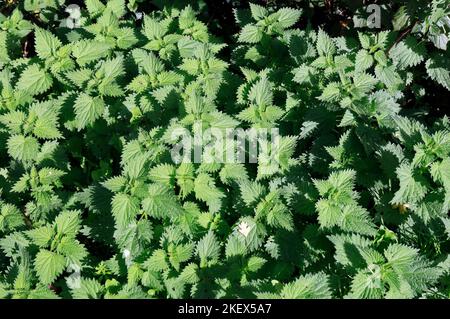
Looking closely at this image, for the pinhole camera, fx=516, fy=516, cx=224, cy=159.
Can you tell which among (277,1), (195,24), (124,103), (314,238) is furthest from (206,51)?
(314,238)

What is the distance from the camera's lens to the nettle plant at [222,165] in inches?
102

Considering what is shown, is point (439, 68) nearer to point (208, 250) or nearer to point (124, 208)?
Answer: point (208, 250)

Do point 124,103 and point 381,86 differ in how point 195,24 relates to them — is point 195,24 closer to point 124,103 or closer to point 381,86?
point 124,103

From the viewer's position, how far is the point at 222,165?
2932 millimetres

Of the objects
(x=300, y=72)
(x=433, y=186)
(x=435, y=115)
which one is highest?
(x=300, y=72)

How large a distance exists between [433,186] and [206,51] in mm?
1682

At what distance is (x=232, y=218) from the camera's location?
2.94 m

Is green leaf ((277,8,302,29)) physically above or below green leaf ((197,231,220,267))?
above

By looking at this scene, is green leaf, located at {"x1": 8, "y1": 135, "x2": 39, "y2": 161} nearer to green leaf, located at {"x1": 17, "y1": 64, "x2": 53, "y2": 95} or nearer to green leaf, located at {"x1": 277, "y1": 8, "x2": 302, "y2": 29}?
green leaf, located at {"x1": 17, "y1": 64, "x2": 53, "y2": 95}

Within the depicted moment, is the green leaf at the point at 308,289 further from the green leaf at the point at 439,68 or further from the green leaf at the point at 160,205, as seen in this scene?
the green leaf at the point at 439,68

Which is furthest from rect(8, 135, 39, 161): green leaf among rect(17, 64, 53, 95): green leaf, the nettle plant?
rect(17, 64, 53, 95): green leaf

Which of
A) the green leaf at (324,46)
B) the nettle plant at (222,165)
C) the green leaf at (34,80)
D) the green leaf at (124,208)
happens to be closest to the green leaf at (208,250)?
the nettle plant at (222,165)

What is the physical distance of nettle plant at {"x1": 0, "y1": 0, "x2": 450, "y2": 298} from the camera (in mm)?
2578
